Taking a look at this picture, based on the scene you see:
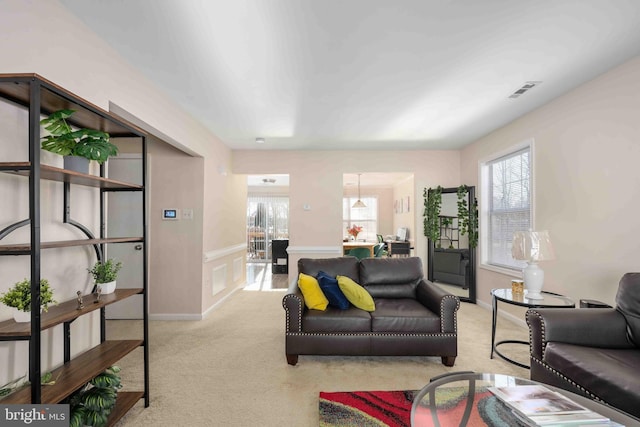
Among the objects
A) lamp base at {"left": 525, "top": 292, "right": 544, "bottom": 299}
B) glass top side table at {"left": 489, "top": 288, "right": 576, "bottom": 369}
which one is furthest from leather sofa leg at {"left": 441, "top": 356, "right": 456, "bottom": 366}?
lamp base at {"left": 525, "top": 292, "right": 544, "bottom": 299}

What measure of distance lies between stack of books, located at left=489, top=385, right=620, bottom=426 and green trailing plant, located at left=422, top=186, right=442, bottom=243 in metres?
3.64

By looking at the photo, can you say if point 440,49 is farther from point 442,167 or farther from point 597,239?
point 442,167

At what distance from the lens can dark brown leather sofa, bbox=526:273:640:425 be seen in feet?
5.41

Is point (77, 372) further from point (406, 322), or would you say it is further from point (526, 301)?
point (526, 301)

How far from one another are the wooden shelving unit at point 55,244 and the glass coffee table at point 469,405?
170 cm

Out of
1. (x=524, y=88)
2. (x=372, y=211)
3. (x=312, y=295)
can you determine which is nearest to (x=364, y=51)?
(x=524, y=88)

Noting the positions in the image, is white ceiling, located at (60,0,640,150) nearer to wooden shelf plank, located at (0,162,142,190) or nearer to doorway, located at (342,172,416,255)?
wooden shelf plank, located at (0,162,142,190)

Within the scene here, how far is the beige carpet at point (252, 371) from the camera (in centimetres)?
198

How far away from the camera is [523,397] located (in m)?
1.40

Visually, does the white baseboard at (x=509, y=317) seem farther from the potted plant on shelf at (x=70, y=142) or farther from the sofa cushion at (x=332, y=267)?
the potted plant on shelf at (x=70, y=142)

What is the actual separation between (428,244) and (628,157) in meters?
2.96

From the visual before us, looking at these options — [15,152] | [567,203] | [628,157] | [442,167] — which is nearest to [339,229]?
[442,167]

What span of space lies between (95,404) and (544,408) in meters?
2.32
